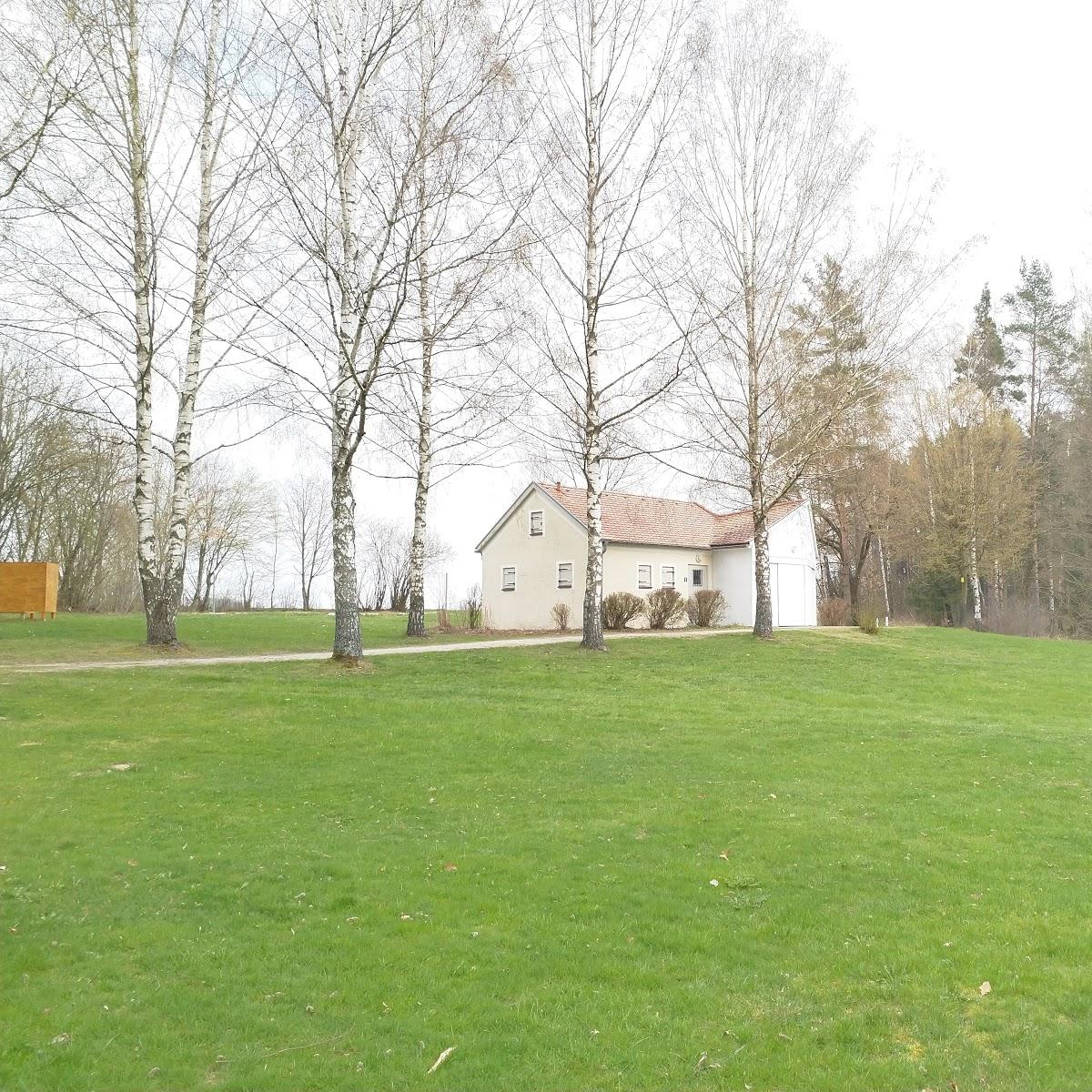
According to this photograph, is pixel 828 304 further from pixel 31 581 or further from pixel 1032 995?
pixel 31 581

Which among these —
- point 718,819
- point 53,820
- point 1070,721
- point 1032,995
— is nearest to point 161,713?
point 53,820

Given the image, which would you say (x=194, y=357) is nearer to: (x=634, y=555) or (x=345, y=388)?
(x=345, y=388)

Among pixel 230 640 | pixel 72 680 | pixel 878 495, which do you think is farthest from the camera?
pixel 878 495

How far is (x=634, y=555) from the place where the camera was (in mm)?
31047

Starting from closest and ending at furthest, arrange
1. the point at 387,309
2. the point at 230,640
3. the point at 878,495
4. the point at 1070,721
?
the point at 1070,721 → the point at 387,309 → the point at 230,640 → the point at 878,495

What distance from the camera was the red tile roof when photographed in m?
31.3

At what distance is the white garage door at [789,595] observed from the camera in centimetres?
3406

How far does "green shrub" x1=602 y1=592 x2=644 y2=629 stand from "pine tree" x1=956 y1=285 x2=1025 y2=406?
85.2 ft

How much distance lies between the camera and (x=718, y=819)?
8047mm

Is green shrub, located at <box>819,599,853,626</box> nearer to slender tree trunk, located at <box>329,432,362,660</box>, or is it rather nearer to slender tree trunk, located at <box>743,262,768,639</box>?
slender tree trunk, located at <box>743,262,768,639</box>

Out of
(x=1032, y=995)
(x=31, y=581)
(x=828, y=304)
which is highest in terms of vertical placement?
(x=828, y=304)

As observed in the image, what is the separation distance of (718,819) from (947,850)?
6.37ft

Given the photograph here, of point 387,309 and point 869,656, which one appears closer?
point 387,309

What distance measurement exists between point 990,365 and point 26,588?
45447 millimetres
